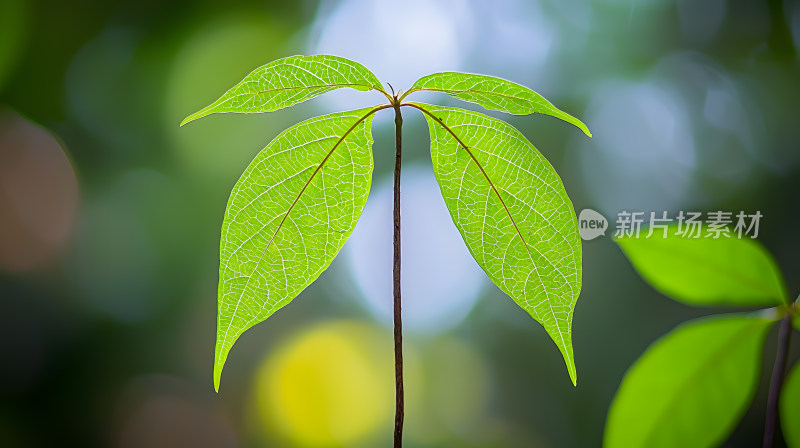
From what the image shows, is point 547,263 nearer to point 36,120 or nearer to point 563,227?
point 563,227

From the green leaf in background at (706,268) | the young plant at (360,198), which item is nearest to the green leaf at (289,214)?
the young plant at (360,198)

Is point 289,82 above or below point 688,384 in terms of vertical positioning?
above

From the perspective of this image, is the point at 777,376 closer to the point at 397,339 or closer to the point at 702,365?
the point at 702,365

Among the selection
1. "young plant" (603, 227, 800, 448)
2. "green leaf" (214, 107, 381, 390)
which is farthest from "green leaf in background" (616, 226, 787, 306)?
"green leaf" (214, 107, 381, 390)

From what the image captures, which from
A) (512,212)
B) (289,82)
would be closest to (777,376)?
(512,212)

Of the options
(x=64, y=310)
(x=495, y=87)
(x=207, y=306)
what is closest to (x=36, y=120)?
(x=64, y=310)

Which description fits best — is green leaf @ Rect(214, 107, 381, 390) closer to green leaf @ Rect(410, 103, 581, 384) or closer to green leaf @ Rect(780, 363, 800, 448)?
green leaf @ Rect(410, 103, 581, 384)
